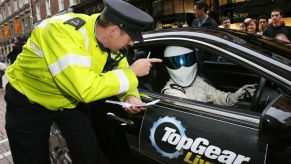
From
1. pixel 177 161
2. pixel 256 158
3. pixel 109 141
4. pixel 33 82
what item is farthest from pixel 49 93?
pixel 256 158

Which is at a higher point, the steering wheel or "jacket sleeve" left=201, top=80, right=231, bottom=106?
the steering wheel

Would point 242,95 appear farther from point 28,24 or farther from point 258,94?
point 28,24

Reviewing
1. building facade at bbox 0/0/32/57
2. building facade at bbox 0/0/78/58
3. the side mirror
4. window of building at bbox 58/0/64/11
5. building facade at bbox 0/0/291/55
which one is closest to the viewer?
the side mirror

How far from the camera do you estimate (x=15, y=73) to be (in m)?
2.22

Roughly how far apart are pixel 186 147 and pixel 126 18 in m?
0.80

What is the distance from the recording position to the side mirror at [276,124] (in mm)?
1547

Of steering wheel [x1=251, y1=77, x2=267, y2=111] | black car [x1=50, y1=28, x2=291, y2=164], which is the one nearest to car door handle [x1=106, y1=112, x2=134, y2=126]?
black car [x1=50, y1=28, x2=291, y2=164]

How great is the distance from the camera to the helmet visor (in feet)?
8.25

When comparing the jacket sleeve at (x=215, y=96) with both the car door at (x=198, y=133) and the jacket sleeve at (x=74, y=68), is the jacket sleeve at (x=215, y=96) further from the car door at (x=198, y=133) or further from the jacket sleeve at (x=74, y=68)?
the jacket sleeve at (x=74, y=68)

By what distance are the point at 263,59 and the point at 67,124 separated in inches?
50.2

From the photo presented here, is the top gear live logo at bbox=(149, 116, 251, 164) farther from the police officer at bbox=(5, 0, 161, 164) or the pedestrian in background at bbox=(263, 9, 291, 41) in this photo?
the pedestrian in background at bbox=(263, 9, 291, 41)

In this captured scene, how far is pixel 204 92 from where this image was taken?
2.73 metres

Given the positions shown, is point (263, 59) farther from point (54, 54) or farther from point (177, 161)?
point (54, 54)

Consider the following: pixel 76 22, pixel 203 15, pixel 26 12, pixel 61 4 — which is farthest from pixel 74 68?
pixel 26 12
